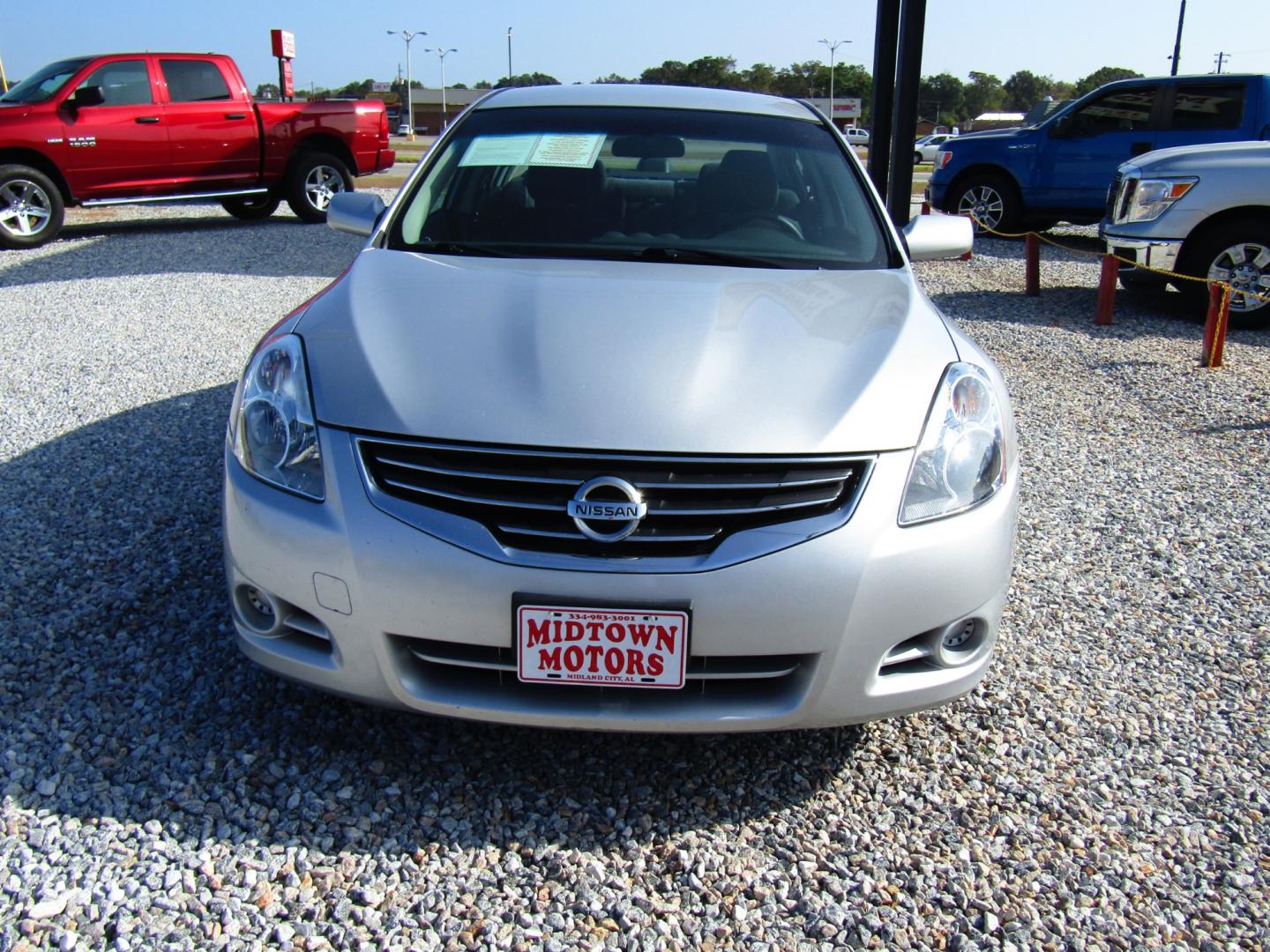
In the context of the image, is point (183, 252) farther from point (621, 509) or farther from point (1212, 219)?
point (621, 509)

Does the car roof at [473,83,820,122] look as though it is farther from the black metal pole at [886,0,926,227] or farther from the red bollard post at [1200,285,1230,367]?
the black metal pole at [886,0,926,227]

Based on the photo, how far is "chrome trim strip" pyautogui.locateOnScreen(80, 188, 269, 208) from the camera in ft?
35.8

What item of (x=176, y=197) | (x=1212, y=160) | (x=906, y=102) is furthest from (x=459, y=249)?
(x=176, y=197)

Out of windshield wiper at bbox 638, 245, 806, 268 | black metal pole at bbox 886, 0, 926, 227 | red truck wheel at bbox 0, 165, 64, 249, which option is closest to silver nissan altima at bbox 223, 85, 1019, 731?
windshield wiper at bbox 638, 245, 806, 268

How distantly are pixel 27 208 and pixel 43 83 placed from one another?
136cm

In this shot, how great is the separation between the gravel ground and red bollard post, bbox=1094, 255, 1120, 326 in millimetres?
4279

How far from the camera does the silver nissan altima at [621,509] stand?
2.01 meters

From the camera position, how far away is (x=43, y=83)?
35.0 ft

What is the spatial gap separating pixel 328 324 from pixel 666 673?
1.19m

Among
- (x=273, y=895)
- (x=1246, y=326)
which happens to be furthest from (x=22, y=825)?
(x=1246, y=326)

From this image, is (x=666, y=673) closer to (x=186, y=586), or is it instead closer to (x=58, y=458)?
(x=186, y=586)

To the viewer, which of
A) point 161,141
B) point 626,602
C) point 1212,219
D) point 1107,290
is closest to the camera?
point 626,602

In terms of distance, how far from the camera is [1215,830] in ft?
7.43

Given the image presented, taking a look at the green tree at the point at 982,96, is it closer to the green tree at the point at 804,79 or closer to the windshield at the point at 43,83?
the green tree at the point at 804,79
